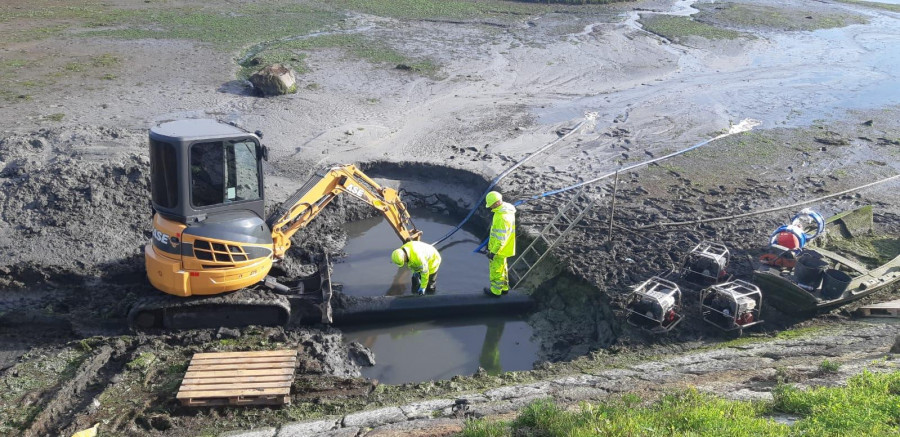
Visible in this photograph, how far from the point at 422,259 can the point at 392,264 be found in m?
2.06

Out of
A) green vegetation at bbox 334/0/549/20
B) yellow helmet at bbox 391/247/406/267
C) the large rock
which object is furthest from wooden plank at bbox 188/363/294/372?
green vegetation at bbox 334/0/549/20

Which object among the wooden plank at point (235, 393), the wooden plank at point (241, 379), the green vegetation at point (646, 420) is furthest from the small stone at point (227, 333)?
the green vegetation at point (646, 420)

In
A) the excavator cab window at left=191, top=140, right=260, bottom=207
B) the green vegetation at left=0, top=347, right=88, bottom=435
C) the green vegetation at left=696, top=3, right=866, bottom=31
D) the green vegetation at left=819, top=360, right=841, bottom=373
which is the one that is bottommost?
the green vegetation at left=0, top=347, right=88, bottom=435

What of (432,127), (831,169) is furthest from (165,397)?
(831,169)

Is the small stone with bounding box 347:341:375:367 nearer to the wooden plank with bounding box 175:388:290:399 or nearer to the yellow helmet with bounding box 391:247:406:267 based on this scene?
the yellow helmet with bounding box 391:247:406:267

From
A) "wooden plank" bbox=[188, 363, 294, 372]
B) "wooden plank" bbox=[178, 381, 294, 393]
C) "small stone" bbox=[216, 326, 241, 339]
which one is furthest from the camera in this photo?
"small stone" bbox=[216, 326, 241, 339]

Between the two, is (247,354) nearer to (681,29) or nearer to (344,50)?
(344,50)

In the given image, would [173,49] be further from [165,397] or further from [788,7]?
[788,7]

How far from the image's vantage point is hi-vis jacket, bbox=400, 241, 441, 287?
1070 centimetres

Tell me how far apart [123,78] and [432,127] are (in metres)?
9.09

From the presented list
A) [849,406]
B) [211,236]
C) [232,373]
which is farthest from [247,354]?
[849,406]

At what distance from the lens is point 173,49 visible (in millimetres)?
22141

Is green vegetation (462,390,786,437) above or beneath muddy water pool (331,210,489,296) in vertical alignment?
above

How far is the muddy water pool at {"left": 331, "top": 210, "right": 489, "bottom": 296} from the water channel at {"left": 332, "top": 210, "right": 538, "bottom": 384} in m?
0.02
